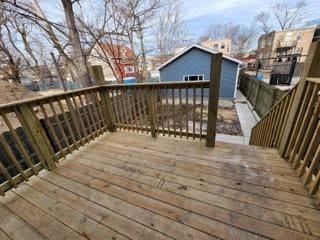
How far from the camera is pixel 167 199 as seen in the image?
5.07 ft

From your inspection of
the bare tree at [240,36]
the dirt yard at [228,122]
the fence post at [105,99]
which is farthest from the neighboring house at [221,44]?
the fence post at [105,99]

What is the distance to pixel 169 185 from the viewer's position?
1717 mm

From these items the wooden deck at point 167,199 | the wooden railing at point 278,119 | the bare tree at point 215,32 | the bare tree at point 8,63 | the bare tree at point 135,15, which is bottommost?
the wooden deck at point 167,199

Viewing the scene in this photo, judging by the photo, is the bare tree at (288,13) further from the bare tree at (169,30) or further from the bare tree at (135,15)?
the bare tree at (135,15)

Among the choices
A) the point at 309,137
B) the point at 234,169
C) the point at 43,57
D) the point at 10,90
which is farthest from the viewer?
the point at 43,57

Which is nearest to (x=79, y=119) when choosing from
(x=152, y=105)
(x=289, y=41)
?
(x=152, y=105)

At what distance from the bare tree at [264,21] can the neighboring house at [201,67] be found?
2750cm

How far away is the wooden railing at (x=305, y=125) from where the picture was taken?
56.6 inches

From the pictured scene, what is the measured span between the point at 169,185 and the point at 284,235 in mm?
990

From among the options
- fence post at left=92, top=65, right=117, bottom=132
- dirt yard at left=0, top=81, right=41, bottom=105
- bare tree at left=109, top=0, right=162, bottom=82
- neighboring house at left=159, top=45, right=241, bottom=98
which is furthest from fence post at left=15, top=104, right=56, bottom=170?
neighboring house at left=159, top=45, right=241, bottom=98

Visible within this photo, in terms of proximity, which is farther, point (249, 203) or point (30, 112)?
point (30, 112)

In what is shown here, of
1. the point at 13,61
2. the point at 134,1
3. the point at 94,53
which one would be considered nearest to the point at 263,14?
the point at 134,1

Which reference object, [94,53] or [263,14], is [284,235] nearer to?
[94,53]

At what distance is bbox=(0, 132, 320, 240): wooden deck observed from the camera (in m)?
1.27
